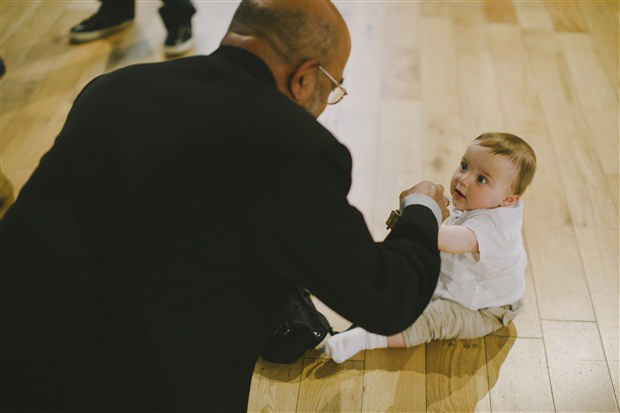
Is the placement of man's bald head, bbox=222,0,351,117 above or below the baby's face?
above

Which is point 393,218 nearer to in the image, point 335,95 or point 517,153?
point 335,95

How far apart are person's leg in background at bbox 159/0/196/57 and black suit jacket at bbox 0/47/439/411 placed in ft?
6.32

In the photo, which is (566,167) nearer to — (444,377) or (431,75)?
(431,75)

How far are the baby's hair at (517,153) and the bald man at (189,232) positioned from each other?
0.48 metres

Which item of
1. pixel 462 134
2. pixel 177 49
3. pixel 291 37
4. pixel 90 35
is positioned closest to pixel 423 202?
pixel 291 37

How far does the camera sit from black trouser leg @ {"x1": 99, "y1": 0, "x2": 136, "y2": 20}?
2.98 m

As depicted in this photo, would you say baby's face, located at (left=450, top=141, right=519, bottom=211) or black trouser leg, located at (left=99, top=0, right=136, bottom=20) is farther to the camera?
black trouser leg, located at (left=99, top=0, right=136, bottom=20)

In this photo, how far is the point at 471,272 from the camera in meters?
1.57

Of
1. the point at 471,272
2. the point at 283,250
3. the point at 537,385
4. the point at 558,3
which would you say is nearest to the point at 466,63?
the point at 558,3

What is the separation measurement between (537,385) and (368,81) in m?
1.58

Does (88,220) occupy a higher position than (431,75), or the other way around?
(88,220)

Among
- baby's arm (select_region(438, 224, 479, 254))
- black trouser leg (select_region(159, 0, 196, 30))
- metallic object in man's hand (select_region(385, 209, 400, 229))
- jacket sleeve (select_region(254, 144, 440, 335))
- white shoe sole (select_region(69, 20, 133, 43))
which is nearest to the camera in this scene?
jacket sleeve (select_region(254, 144, 440, 335))

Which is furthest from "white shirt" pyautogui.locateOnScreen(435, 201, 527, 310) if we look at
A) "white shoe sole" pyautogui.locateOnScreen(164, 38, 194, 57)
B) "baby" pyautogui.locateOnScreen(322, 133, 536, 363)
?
"white shoe sole" pyautogui.locateOnScreen(164, 38, 194, 57)

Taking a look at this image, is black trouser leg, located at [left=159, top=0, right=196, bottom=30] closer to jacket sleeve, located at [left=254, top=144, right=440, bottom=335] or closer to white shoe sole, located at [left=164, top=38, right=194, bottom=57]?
white shoe sole, located at [left=164, top=38, right=194, bottom=57]
